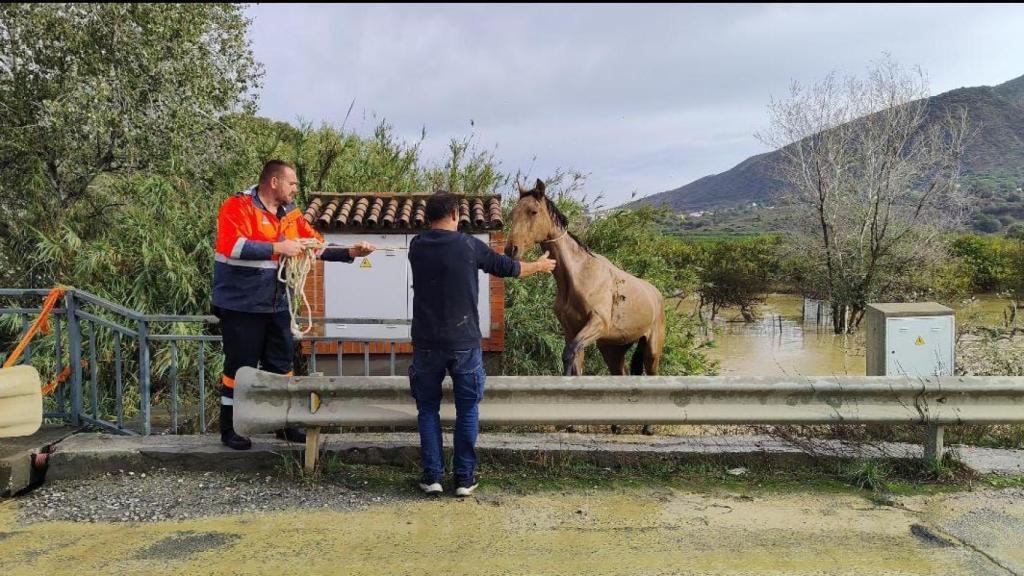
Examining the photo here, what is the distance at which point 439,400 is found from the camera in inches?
149

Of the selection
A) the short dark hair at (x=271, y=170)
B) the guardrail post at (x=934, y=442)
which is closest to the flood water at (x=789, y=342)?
the guardrail post at (x=934, y=442)

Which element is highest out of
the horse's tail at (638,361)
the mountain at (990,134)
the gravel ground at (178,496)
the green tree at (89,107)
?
the mountain at (990,134)

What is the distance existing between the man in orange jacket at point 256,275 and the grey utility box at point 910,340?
4.10m

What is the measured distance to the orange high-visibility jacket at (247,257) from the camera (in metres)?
4.00

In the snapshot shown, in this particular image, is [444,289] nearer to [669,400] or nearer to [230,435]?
[669,400]

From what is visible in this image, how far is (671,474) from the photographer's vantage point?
4070mm

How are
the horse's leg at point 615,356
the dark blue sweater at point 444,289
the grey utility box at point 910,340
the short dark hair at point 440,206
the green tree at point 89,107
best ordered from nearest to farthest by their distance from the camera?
1. the dark blue sweater at point 444,289
2. the short dark hair at point 440,206
3. the grey utility box at point 910,340
4. the horse's leg at point 615,356
5. the green tree at point 89,107

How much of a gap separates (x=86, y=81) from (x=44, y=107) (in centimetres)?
72

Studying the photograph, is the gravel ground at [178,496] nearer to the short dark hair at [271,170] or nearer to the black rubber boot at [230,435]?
the black rubber boot at [230,435]

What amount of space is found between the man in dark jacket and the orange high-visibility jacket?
1.04 metres

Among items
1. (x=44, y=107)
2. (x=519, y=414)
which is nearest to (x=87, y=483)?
(x=519, y=414)

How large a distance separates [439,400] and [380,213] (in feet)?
13.1

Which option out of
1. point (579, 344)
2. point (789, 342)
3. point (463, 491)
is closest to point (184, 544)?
point (463, 491)

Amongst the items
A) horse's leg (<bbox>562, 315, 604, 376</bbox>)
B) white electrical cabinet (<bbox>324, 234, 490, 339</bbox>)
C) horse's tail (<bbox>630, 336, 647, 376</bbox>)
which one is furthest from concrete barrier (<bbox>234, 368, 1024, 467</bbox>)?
white electrical cabinet (<bbox>324, 234, 490, 339</bbox>)
